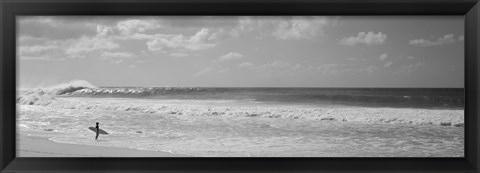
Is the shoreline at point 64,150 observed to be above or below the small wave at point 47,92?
below

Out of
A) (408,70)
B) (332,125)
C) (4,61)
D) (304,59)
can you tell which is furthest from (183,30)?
(408,70)

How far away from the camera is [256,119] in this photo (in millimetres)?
2291

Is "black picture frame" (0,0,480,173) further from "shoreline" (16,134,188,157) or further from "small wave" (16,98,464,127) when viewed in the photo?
"small wave" (16,98,464,127)

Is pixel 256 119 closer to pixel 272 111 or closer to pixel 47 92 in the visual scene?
pixel 272 111

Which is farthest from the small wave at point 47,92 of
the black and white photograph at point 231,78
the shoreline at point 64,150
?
the shoreline at point 64,150

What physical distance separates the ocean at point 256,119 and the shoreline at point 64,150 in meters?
0.04

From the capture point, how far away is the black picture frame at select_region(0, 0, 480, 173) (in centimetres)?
179

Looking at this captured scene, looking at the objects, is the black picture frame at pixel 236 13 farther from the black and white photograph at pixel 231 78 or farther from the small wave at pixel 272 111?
the small wave at pixel 272 111

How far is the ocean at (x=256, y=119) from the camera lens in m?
1.97

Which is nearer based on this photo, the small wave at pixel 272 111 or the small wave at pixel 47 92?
the small wave at pixel 47 92

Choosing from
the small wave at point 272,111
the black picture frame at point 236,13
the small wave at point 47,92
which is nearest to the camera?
the black picture frame at point 236,13

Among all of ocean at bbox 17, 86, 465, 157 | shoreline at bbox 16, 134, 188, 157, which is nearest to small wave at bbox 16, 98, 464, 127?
ocean at bbox 17, 86, 465, 157

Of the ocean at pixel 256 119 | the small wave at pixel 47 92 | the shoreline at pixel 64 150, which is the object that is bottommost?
the shoreline at pixel 64 150

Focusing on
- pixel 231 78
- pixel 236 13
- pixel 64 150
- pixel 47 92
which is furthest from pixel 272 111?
pixel 47 92
